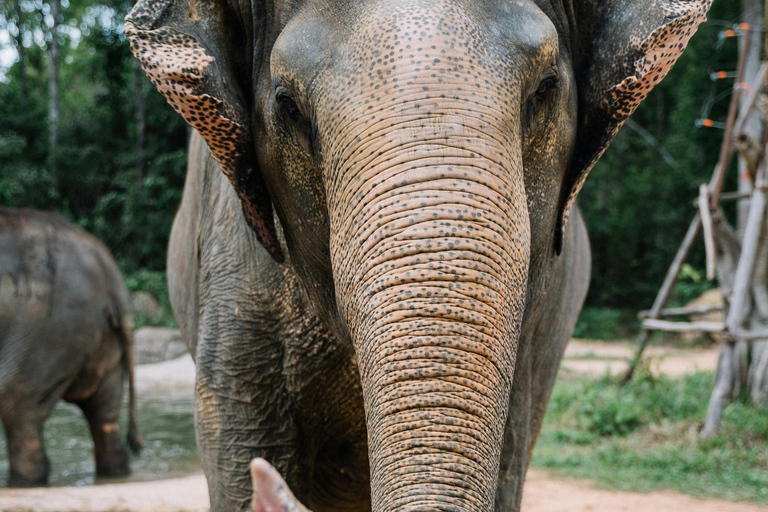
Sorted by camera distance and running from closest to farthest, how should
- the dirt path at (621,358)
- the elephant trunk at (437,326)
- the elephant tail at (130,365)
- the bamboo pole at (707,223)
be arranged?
the elephant trunk at (437,326), the bamboo pole at (707,223), the elephant tail at (130,365), the dirt path at (621,358)

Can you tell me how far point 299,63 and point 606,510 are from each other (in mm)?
4482

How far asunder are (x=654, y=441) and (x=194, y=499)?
4.22m

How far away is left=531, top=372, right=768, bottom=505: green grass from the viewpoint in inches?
244

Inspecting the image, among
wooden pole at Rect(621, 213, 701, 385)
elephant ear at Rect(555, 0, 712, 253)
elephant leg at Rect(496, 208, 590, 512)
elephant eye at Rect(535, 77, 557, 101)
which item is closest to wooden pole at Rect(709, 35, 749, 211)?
wooden pole at Rect(621, 213, 701, 385)

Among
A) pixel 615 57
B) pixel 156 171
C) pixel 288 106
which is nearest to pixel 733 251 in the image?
pixel 615 57

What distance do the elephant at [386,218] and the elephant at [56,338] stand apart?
198 inches

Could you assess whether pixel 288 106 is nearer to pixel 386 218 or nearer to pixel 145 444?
pixel 386 218

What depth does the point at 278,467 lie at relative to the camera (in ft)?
8.05

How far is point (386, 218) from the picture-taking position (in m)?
1.53

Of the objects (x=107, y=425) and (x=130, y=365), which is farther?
(x=130, y=365)

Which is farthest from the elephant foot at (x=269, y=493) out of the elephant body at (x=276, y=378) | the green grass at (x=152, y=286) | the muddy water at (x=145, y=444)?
the green grass at (x=152, y=286)

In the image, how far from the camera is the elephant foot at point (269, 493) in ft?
2.73

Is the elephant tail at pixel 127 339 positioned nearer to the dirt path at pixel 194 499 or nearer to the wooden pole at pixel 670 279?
the dirt path at pixel 194 499

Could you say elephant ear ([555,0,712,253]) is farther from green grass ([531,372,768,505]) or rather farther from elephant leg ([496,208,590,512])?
green grass ([531,372,768,505])
